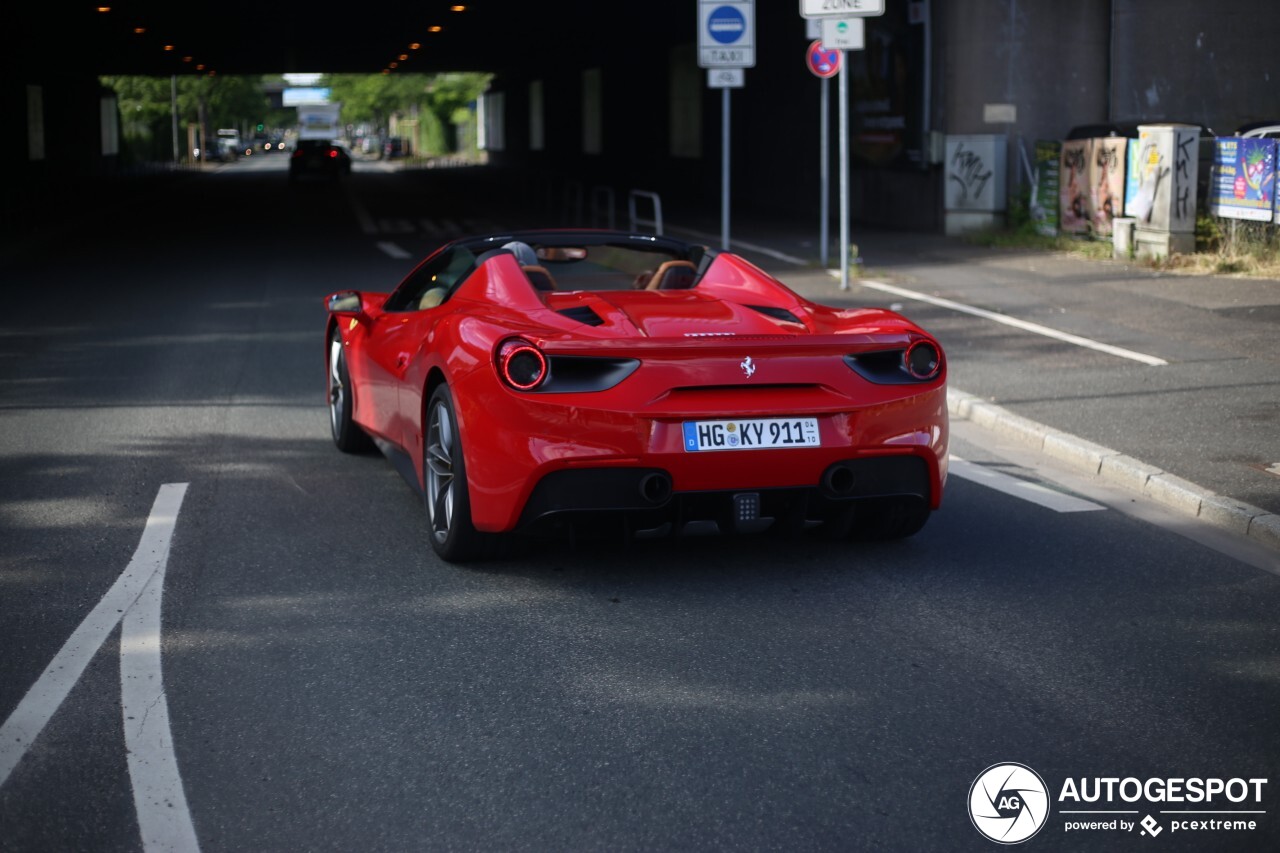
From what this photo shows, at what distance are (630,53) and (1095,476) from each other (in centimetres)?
4261

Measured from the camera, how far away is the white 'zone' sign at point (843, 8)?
15.5 metres

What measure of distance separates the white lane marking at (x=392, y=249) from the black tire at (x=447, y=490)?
1692cm

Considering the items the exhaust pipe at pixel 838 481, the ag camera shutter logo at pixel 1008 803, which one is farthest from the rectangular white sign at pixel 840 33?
the ag camera shutter logo at pixel 1008 803

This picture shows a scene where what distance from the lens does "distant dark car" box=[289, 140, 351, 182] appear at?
2227 inches

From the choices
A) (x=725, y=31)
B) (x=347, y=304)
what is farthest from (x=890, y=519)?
(x=725, y=31)

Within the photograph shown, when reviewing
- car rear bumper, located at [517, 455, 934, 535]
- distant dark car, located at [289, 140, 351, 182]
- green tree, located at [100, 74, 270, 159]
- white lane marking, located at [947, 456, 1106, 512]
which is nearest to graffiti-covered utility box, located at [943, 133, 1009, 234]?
white lane marking, located at [947, 456, 1106, 512]

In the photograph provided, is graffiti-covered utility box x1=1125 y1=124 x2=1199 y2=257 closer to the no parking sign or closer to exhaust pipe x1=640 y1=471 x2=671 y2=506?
the no parking sign

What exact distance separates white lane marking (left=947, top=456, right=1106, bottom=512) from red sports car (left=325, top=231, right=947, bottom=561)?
126 cm

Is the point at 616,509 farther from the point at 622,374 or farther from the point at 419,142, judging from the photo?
the point at 419,142

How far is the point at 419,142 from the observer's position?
404 feet

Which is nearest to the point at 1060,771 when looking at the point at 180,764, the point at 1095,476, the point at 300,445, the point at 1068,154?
the point at 180,764

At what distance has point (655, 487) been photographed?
5617mm

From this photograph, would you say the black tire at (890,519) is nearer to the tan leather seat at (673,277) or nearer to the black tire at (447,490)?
the tan leather seat at (673,277)

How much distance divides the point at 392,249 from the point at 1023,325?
13114mm
